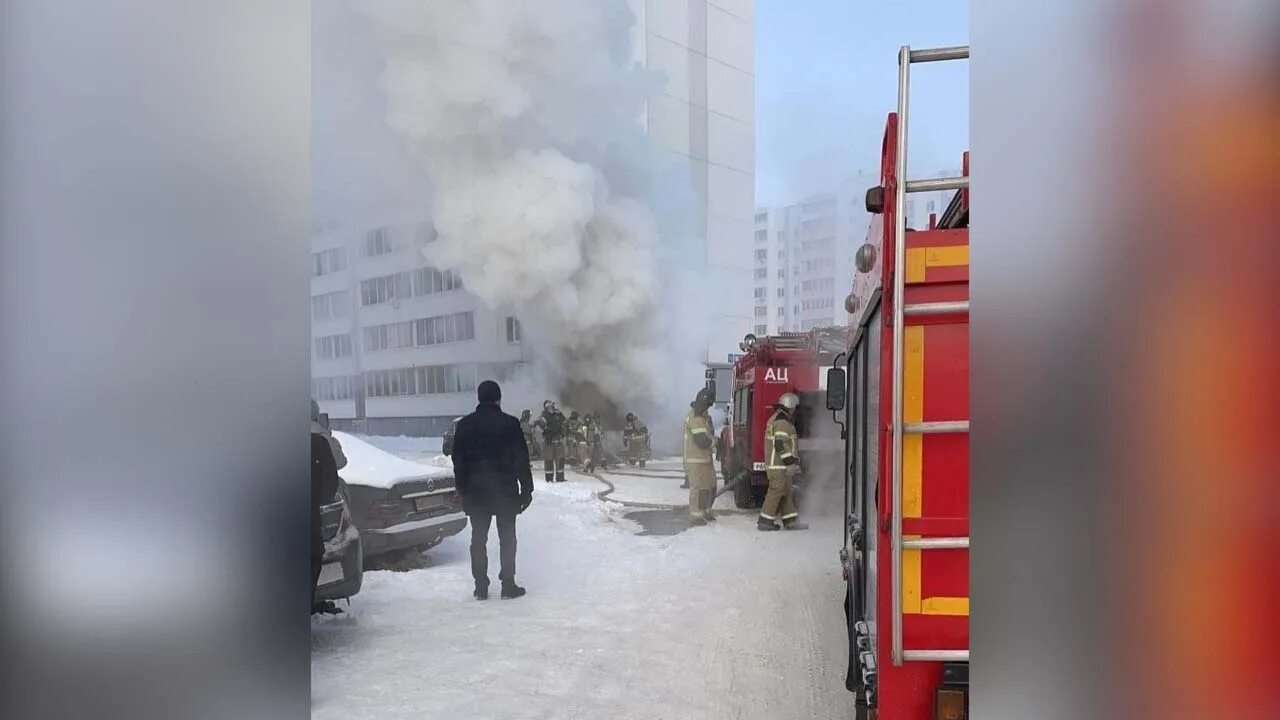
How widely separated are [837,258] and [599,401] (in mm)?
2815

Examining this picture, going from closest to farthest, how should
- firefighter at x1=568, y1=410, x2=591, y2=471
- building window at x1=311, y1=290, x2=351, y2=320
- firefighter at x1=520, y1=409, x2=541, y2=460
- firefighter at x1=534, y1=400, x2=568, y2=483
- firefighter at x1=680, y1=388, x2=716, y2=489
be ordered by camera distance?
building window at x1=311, y1=290, x2=351, y2=320, firefighter at x1=520, y1=409, x2=541, y2=460, firefighter at x1=534, y1=400, x2=568, y2=483, firefighter at x1=568, y1=410, x2=591, y2=471, firefighter at x1=680, y1=388, x2=716, y2=489

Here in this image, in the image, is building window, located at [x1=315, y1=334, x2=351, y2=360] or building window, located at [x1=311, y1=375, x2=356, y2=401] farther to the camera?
building window, located at [x1=315, y1=334, x2=351, y2=360]

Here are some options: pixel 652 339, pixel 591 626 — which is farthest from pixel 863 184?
pixel 591 626

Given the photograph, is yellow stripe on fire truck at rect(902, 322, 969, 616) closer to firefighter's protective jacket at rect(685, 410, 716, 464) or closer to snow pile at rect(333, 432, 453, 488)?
snow pile at rect(333, 432, 453, 488)

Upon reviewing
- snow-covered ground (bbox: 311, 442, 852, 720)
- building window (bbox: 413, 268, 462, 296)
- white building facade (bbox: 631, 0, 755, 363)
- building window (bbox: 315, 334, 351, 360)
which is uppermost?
white building facade (bbox: 631, 0, 755, 363)

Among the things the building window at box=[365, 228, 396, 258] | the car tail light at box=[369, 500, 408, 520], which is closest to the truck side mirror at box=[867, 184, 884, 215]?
the car tail light at box=[369, 500, 408, 520]

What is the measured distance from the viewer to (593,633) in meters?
4.18

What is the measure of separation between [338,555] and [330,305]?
65.5 inches

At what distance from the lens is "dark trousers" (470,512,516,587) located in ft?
15.1

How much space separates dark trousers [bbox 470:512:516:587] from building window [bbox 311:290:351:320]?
157cm

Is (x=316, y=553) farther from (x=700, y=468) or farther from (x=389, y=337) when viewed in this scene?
(x=700, y=468)

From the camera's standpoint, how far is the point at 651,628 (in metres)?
4.24

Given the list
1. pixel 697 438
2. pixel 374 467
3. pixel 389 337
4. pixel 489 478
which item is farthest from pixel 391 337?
pixel 697 438
